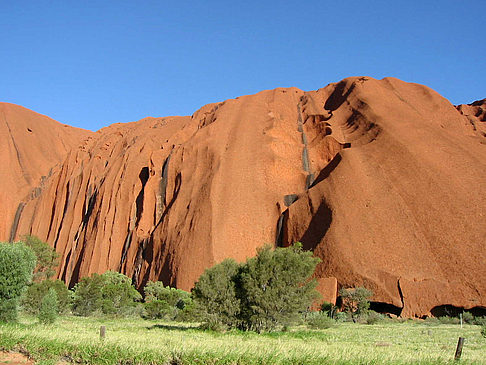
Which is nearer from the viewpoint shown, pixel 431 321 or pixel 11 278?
pixel 11 278

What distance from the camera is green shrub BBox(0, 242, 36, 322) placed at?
19078 millimetres

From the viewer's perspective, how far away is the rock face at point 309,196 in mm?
32906

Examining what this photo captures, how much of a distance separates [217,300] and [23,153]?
223 feet

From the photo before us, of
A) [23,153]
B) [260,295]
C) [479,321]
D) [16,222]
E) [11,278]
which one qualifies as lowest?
[479,321]

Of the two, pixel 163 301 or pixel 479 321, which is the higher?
pixel 479 321

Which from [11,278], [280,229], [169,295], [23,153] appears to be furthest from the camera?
[23,153]

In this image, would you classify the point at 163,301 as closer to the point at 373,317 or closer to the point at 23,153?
the point at 373,317

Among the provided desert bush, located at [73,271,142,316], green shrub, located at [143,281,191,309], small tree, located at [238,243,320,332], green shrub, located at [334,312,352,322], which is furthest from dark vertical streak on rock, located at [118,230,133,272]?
small tree, located at [238,243,320,332]

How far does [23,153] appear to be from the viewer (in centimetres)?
7731

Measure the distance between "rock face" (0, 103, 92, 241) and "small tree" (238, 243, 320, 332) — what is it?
5563 cm

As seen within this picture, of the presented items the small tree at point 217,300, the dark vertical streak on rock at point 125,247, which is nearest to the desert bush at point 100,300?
the small tree at point 217,300

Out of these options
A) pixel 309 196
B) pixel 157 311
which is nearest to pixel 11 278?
pixel 157 311

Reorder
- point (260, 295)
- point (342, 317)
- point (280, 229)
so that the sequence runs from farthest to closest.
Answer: point (280, 229)
point (342, 317)
point (260, 295)

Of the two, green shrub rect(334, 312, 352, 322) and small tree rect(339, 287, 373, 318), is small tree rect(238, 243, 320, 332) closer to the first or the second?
green shrub rect(334, 312, 352, 322)
